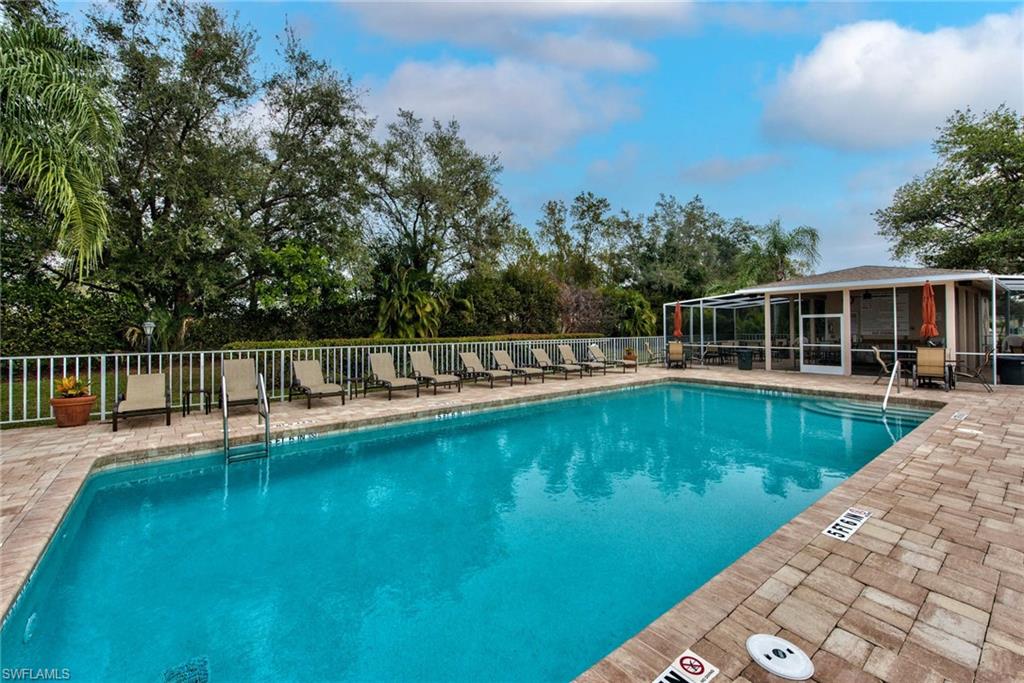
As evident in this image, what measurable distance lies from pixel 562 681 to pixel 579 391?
9.06 meters

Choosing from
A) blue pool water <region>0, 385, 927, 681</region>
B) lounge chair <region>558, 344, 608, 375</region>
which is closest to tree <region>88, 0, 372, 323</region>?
lounge chair <region>558, 344, 608, 375</region>

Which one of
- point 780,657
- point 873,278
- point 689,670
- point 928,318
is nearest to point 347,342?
point 689,670

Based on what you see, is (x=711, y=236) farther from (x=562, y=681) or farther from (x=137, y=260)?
(x=562, y=681)

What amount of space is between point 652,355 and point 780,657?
53.9ft

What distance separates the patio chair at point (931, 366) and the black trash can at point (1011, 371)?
1.97 metres

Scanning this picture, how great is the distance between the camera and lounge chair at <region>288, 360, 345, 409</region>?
874 centimetres

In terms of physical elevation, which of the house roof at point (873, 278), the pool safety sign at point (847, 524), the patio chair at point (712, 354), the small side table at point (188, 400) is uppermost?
the house roof at point (873, 278)

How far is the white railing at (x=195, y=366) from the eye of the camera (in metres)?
7.63

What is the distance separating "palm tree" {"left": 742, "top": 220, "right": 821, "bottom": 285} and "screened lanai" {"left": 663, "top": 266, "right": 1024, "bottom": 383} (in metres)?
5.25

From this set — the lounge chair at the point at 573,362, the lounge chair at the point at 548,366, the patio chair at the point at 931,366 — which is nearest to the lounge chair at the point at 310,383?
the lounge chair at the point at 548,366

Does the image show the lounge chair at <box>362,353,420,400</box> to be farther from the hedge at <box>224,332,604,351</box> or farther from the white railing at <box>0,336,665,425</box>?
the hedge at <box>224,332,604,351</box>

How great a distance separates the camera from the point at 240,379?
8266mm

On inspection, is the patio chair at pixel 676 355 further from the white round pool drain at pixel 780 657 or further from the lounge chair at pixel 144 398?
the white round pool drain at pixel 780 657

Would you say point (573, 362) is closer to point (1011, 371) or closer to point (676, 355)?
point (676, 355)
